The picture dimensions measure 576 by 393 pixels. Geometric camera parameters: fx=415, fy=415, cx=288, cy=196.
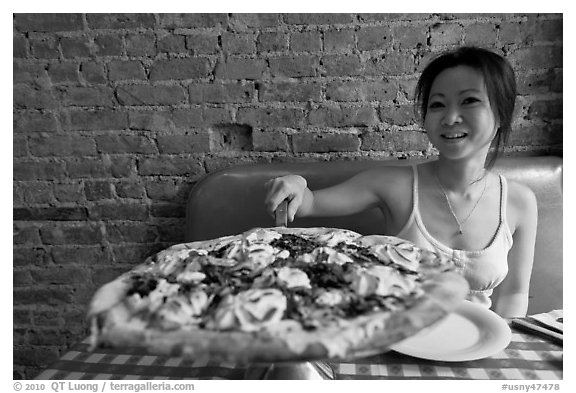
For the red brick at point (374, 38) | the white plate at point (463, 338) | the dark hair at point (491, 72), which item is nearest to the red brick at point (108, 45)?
the red brick at point (374, 38)

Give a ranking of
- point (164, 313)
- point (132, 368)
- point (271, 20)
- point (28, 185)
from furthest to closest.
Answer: point (28, 185) → point (271, 20) → point (132, 368) → point (164, 313)

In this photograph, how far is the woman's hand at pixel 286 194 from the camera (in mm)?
858

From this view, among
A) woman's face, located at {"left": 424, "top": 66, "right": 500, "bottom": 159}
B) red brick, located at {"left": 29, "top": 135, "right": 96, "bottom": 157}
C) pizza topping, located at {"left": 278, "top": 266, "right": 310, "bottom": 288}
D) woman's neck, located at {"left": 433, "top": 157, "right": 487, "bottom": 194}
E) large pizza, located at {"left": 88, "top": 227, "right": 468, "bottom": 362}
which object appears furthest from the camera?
red brick, located at {"left": 29, "top": 135, "right": 96, "bottom": 157}

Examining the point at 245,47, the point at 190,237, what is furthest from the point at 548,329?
the point at 245,47

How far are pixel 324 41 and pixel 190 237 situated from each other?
0.64m

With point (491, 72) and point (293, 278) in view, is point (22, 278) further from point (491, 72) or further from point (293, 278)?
point (491, 72)

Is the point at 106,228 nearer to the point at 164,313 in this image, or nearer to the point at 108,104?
the point at 108,104

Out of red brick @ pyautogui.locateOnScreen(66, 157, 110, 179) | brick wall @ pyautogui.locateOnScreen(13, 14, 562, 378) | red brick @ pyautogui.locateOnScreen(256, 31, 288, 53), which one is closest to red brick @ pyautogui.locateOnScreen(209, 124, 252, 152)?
brick wall @ pyautogui.locateOnScreen(13, 14, 562, 378)

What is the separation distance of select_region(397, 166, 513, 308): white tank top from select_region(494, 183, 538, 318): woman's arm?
44 millimetres

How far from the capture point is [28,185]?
4.01 ft

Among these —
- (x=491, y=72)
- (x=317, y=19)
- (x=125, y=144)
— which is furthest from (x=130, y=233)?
(x=491, y=72)

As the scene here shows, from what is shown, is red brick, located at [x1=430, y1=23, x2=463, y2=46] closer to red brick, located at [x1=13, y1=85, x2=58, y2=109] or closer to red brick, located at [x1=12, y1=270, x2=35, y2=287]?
red brick, located at [x1=13, y1=85, x2=58, y2=109]

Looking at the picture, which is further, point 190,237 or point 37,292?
point 37,292

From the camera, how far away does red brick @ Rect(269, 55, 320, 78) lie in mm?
1120
